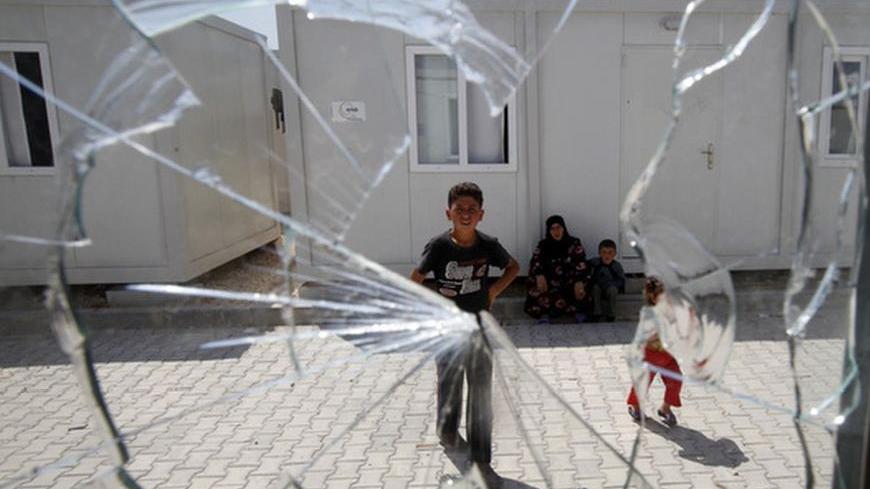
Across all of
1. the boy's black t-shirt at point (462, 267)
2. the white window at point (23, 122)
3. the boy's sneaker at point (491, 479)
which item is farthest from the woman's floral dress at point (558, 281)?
the white window at point (23, 122)

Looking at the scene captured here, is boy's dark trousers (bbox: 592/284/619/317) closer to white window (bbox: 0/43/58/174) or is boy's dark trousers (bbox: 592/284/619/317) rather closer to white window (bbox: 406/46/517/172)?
white window (bbox: 406/46/517/172)

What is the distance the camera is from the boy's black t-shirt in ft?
7.18

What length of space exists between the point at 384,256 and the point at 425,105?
126 centimetres

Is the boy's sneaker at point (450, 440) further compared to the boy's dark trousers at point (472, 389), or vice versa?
the boy's sneaker at point (450, 440)

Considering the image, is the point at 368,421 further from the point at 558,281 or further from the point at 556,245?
the point at 556,245

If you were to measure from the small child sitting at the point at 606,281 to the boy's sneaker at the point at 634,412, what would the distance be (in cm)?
137

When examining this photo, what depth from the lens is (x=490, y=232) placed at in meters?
4.96

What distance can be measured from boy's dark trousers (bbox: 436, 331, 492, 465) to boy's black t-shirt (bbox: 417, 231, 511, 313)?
1.25 ft

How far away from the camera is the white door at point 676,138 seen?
1.74 meters

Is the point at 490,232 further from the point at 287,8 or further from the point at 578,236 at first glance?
the point at 287,8

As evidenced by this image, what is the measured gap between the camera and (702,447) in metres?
2.72

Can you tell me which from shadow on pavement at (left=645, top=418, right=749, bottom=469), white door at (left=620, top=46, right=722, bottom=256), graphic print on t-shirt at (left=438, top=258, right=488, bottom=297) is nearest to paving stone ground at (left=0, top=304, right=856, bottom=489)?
shadow on pavement at (left=645, top=418, right=749, bottom=469)

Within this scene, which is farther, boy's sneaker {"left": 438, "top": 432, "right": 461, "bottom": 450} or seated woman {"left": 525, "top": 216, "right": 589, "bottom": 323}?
seated woman {"left": 525, "top": 216, "right": 589, "bottom": 323}

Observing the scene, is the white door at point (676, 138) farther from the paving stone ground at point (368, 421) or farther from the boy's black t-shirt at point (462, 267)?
the boy's black t-shirt at point (462, 267)
